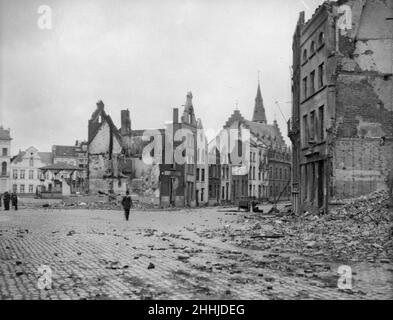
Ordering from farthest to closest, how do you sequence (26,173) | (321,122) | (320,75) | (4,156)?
(26,173), (4,156), (320,75), (321,122)

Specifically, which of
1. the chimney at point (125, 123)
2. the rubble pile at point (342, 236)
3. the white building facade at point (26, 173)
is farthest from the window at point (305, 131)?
the white building facade at point (26, 173)

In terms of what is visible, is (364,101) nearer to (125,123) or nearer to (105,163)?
(105,163)

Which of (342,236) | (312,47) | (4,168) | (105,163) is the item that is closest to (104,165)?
(105,163)

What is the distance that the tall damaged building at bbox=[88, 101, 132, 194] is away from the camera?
169 ft

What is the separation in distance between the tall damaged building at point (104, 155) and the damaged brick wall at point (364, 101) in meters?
32.3

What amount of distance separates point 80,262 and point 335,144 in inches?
614

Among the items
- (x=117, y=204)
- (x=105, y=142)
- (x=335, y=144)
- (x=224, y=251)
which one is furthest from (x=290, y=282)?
(x=105, y=142)

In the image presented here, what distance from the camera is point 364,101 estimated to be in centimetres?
2248

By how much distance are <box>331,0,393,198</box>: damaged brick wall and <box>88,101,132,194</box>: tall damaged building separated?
32.3m

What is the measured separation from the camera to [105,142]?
52.6 m

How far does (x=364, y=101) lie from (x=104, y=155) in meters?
35.2

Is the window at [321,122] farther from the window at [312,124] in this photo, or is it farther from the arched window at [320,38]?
the arched window at [320,38]

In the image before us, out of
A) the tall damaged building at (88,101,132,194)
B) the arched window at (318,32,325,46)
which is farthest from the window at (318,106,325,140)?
the tall damaged building at (88,101,132,194)

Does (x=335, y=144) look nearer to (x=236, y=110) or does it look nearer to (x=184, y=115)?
(x=184, y=115)
